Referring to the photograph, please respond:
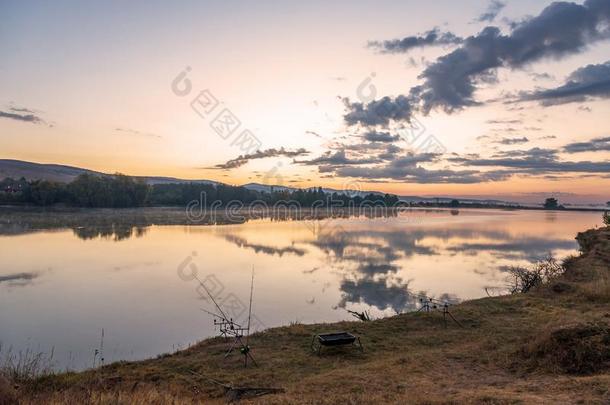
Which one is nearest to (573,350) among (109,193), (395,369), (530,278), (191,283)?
(395,369)

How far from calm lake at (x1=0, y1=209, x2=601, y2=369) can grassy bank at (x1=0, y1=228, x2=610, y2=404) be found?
197 centimetres

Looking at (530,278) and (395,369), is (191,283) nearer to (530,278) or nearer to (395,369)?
(395,369)

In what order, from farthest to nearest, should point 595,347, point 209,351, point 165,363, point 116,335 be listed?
point 116,335 → point 209,351 → point 165,363 → point 595,347

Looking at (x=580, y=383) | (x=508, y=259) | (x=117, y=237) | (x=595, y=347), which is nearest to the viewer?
(x=580, y=383)

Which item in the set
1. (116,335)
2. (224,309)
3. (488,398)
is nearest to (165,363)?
(116,335)

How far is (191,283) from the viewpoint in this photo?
63.9 ft

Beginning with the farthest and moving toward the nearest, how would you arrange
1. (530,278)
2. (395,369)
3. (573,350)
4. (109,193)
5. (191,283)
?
(109,193) < (191,283) < (530,278) < (395,369) < (573,350)

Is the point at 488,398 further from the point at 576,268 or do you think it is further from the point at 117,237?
the point at 117,237

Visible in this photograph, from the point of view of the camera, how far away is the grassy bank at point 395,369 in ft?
22.4

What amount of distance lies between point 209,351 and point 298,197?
4894 inches

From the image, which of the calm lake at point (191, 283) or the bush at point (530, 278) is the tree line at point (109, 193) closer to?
the calm lake at point (191, 283)

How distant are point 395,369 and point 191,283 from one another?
13215 millimetres

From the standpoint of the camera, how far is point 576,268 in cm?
1975

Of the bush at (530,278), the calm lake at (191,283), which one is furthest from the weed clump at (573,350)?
the bush at (530,278)
